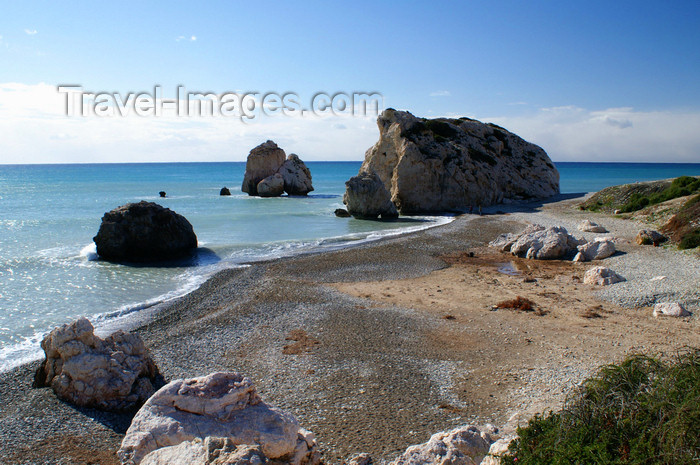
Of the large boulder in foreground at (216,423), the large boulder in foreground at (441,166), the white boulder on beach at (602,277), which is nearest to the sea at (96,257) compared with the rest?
the large boulder in foreground at (441,166)

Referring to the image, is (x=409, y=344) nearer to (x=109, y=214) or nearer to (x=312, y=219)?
(x=109, y=214)

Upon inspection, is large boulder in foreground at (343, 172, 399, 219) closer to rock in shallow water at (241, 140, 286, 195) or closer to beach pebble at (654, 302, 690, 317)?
rock in shallow water at (241, 140, 286, 195)

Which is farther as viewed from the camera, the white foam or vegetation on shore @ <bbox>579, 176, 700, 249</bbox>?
the white foam

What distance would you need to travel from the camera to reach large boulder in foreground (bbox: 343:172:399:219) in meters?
36.7

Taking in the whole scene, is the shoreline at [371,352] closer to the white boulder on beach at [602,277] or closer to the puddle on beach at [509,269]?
the puddle on beach at [509,269]

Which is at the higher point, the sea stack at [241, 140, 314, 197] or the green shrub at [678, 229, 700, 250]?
the sea stack at [241, 140, 314, 197]

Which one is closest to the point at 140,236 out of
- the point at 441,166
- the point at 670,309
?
the point at 670,309

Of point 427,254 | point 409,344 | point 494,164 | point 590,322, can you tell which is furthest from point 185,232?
point 494,164

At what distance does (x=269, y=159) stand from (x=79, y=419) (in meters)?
53.3

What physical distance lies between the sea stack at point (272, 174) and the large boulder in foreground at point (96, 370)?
4965 cm

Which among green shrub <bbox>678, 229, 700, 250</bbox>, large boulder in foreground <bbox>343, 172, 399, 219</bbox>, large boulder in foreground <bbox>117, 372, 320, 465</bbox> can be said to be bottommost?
large boulder in foreground <bbox>117, 372, 320, 465</bbox>

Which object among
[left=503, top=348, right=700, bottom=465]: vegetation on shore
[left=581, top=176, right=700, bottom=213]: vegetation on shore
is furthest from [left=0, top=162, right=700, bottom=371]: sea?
[left=581, top=176, right=700, bottom=213]: vegetation on shore

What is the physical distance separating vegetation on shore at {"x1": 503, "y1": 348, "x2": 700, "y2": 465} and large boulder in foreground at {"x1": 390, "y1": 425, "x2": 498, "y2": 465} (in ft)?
1.77

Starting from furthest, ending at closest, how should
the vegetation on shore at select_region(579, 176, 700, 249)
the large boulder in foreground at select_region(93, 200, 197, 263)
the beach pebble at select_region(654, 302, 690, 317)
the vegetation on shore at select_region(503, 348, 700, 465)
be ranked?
the large boulder in foreground at select_region(93, 200, 197, 263), the vegetation on shore at select_region(579, 176, 700, 249), the beach pebble at select_region(654, 302, 690, 317), the vegetation on shore at select_region(503, 348, 700, 465)
